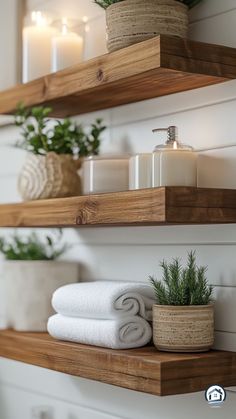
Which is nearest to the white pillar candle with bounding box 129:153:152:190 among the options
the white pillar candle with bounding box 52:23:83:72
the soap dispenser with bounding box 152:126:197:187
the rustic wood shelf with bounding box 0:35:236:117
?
the soap dispenser with bounding box 152:126:197:187

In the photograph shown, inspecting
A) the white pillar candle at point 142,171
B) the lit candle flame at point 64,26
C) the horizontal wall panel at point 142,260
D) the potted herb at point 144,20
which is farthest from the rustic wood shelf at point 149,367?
the lit candle flame at point 64,26

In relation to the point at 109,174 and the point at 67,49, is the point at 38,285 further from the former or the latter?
the point at 67,49

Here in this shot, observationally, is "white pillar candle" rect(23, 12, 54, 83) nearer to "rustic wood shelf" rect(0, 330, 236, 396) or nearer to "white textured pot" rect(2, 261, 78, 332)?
"white textured pot" rect(2, 261, 78, 332)

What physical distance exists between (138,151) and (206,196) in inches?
12.8

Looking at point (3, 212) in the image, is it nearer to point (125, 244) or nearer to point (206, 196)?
point (125, 244)

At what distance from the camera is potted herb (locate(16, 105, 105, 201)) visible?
1.65m

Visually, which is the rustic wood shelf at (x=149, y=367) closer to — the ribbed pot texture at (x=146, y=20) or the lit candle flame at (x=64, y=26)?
the ribbed pot texture at (x=146, y=20)

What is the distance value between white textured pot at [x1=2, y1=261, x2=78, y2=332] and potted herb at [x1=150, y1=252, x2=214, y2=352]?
38 centimetres

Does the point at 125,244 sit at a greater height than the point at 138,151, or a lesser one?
lesser

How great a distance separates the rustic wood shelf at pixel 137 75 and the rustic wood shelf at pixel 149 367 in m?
0.45

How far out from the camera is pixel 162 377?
1282 mm

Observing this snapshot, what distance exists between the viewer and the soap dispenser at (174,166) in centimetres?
138

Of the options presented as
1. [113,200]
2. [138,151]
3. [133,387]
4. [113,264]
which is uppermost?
[138,151]

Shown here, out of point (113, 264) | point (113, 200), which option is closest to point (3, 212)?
point (113, 264)
